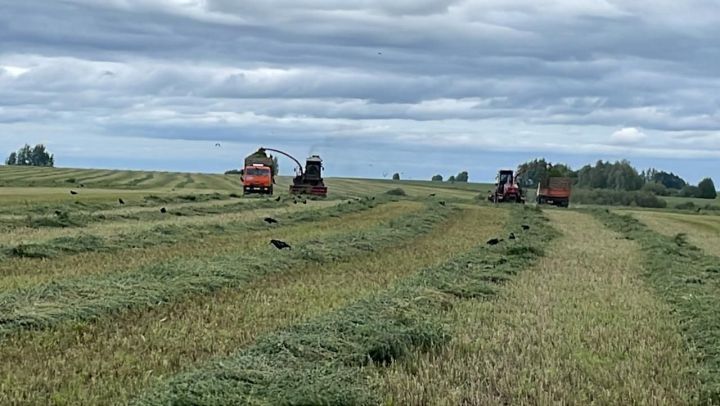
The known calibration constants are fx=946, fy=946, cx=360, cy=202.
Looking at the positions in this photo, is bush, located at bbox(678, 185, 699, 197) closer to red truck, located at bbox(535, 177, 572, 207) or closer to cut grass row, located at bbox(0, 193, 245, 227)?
red truck, located at bbox(535, 177, 572, 207)

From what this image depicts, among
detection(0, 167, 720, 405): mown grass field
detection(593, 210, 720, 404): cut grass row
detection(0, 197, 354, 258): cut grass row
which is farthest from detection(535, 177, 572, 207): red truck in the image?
detection(0, 167, 720, 405): mown grass field

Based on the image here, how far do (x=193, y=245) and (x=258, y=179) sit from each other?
3931 centimetres

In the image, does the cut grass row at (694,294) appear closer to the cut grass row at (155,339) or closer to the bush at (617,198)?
the cut grass row at (155,339)

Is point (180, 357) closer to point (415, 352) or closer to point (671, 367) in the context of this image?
point (415, 352)

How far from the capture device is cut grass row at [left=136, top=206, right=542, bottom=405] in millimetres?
6633

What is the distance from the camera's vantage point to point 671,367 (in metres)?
8.27

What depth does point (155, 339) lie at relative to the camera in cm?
902

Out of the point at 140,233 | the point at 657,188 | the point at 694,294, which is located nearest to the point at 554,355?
the point at 694,294

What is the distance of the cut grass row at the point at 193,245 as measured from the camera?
47.9 ft

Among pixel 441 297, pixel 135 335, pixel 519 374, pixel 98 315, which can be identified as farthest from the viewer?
pixel 441 297

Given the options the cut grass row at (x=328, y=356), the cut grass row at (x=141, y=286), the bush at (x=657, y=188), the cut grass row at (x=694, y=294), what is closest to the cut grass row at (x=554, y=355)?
the cut grass row at (x=694, y=294)

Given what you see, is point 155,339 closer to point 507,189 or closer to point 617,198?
point 507,189

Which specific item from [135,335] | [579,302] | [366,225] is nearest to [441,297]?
[579,302]

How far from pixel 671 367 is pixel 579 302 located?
415 centimetres
